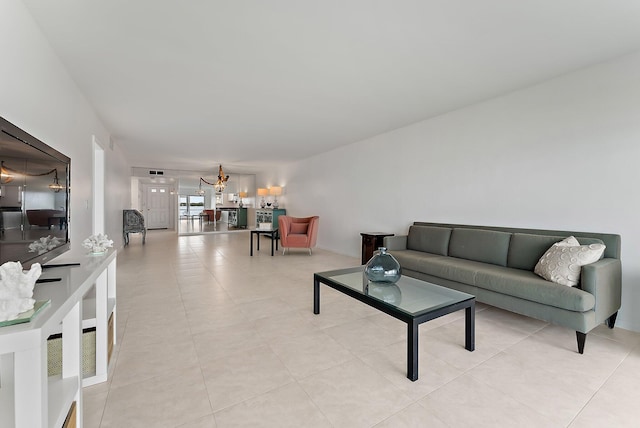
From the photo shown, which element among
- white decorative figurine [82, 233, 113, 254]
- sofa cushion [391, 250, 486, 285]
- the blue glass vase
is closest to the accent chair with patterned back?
white decorative figurine [82, 233, 113, 254]

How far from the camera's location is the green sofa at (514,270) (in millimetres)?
2199

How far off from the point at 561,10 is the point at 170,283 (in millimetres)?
4844

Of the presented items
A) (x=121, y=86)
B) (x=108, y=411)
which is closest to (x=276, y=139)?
(x=121, y=86)

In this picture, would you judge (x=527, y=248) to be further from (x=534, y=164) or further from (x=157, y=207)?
(x=157, y=207)

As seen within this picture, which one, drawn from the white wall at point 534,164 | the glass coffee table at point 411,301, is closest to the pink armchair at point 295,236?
the white wall at point 534,164

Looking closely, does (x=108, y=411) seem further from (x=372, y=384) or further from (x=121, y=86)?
(x=121, y=86)

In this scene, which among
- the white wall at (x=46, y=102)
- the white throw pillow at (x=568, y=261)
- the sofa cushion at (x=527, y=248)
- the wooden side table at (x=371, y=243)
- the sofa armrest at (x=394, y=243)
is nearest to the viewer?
the white wall at (x=46, y=102)

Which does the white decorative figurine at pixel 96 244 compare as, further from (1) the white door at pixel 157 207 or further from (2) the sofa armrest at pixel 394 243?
(1) the white door at pixel 157 207

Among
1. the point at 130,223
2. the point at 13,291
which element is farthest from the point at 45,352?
the point at 130,223

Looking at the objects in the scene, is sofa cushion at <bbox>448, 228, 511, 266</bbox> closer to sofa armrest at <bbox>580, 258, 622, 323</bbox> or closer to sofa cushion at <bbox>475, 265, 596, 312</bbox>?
sofa cushion at <bbox>475, 265, 596, 312</bbox>

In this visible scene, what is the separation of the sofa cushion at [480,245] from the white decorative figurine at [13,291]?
12.0 ft

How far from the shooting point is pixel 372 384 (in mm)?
1742

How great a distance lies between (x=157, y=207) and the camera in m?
11.6

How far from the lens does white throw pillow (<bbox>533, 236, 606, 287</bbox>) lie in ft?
7.63
